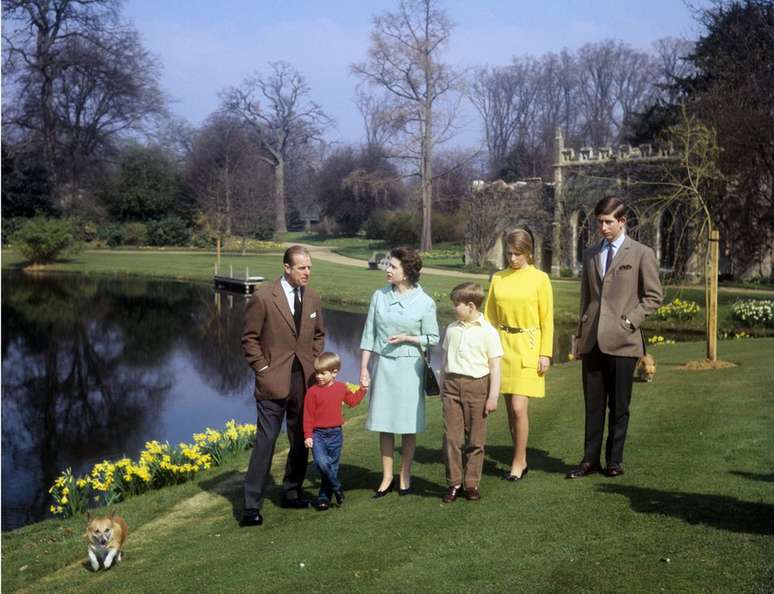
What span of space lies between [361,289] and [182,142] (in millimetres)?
47744

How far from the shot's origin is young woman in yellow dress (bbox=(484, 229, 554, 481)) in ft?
19.8

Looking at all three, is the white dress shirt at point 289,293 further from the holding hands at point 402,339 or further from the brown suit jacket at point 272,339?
the holding hands at point 402,339

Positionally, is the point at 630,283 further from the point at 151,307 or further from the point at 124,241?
the point at 124,241

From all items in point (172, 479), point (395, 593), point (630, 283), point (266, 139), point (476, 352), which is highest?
point (266, 139)

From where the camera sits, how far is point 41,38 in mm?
49688

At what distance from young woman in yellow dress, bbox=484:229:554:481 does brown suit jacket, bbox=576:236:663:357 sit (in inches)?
10.9

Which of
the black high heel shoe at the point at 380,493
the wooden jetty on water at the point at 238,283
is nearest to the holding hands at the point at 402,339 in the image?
the black high heel shoe at the point at 380,493

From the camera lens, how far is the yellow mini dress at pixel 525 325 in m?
6.05

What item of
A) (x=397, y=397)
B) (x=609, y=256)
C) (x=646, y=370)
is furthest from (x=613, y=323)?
(x=646, y=370)

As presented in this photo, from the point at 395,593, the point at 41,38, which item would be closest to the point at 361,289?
the point at 395,593

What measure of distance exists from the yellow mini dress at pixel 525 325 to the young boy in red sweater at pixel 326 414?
39.3 inches

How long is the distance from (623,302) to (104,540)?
12.1 ft

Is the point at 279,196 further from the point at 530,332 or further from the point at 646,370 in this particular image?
the point at 530,332

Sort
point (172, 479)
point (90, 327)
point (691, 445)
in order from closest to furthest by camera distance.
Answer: point (691, 445) → point (172, 479) → point (90, 327)
